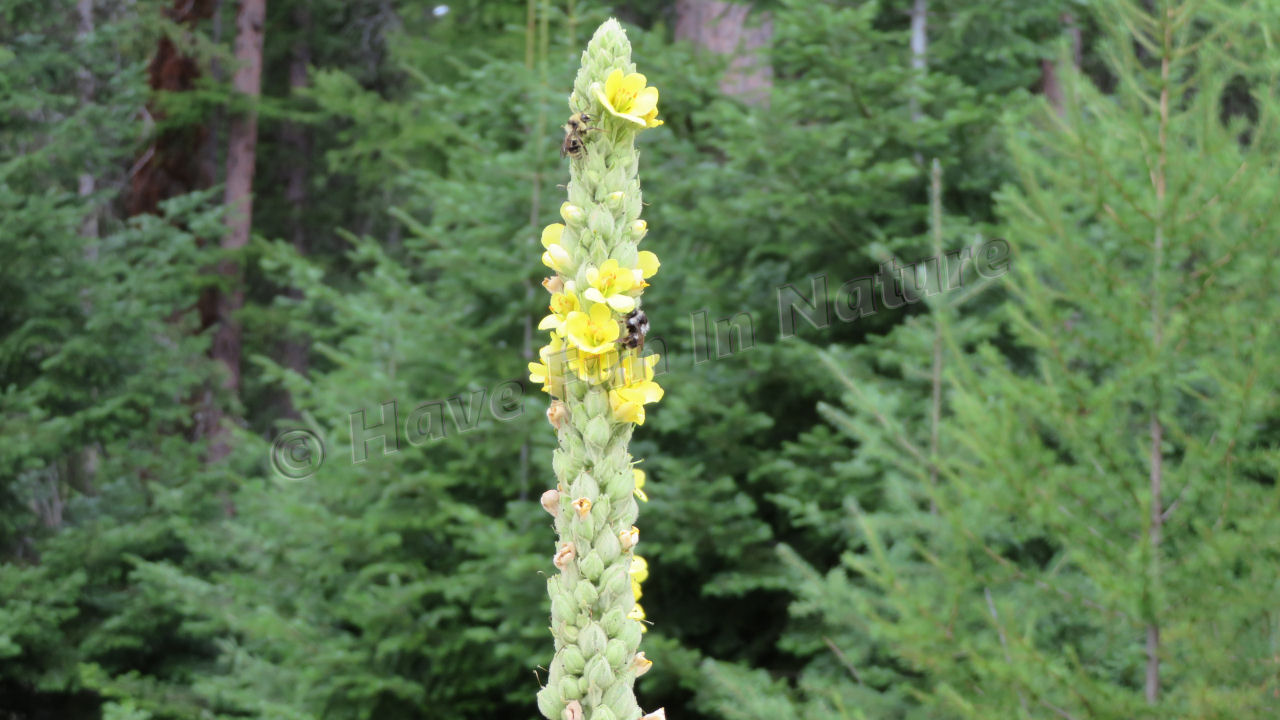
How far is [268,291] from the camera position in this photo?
14781 millimetres

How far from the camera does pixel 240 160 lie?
1195cm

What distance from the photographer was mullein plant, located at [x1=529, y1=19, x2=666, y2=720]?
1290 mm

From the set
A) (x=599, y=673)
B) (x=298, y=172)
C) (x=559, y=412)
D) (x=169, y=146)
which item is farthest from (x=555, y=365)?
(x=298, y=172)

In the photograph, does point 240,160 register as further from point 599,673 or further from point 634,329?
point 599,673

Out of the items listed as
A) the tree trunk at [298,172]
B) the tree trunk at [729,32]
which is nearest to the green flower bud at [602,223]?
the tree trunk at [729,32]

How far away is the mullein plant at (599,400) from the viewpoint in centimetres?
129

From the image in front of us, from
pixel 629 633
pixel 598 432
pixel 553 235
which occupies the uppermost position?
pixel 553 235

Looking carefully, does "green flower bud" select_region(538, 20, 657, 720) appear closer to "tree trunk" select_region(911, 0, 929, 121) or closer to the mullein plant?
the mullein plant

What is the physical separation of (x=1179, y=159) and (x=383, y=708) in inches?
188

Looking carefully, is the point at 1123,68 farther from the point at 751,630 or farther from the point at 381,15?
the point at 381,15

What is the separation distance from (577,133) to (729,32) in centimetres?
667

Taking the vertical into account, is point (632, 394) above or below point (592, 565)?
above

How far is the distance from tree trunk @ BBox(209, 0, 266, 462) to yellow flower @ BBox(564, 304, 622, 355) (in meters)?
11.1

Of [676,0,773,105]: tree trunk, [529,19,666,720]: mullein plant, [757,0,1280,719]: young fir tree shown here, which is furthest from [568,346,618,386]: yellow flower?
[676,0,773,105]: tree trunk
